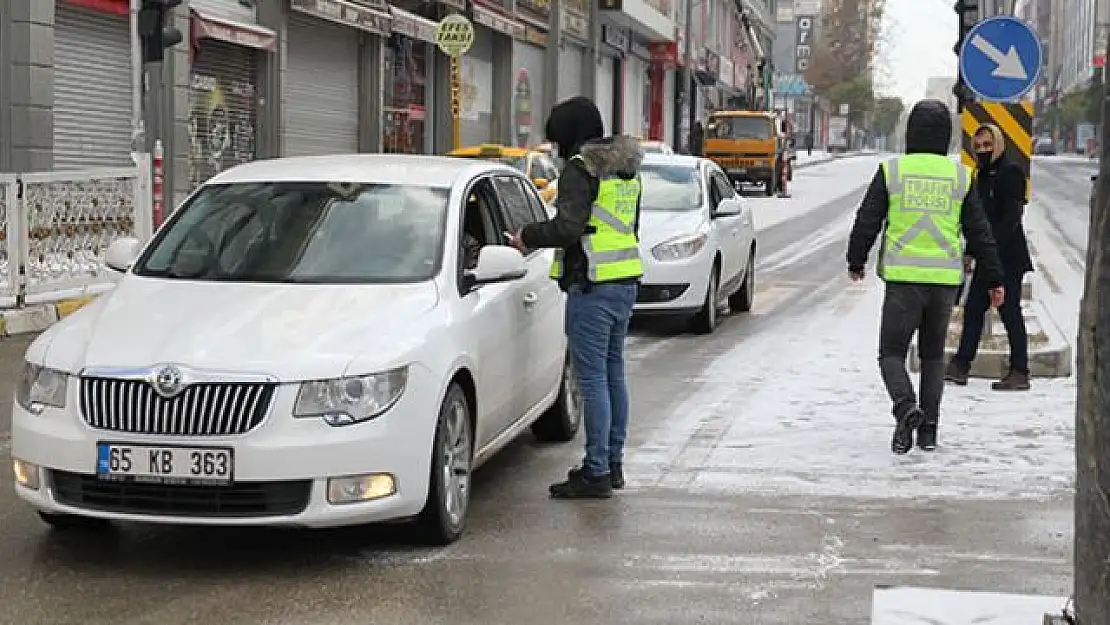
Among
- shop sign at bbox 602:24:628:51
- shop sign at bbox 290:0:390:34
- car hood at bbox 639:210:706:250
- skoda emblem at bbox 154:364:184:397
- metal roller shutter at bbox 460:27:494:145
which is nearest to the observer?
skoda emblem at bbox 154:364:184:397

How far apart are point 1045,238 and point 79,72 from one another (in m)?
17.3

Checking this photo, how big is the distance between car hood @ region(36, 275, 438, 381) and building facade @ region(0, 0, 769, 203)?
12120 millimetres

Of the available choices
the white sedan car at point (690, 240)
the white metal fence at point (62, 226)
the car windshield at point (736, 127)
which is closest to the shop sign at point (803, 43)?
the car windshield at point (736, 127)

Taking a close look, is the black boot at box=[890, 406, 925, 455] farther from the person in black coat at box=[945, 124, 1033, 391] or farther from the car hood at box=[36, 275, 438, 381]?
the car hood at box=[36, 275, 438, 381]

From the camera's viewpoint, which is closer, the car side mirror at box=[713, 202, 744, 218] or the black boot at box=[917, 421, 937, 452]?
the black boot at box=[917, 421, 937, 452]

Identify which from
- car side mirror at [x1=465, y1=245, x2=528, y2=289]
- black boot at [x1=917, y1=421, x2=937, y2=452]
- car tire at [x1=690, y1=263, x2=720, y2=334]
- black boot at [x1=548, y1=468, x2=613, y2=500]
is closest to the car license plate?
car side mirror at [x1=465, y1=245, x2=528, y2=289]

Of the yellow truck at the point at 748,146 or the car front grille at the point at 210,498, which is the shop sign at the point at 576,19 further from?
the car front grille at the point at 210,498

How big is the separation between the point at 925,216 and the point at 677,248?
5463 mm

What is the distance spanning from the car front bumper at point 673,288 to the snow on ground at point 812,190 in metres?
11.4

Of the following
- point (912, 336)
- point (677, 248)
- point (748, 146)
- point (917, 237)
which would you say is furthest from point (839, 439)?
point (748, 146)

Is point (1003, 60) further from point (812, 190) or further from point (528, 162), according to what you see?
point (812, 190)

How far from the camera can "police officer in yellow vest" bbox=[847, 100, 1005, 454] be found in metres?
8.33

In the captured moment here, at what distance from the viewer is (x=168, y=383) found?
223 inches

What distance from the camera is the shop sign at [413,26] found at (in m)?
29.2
